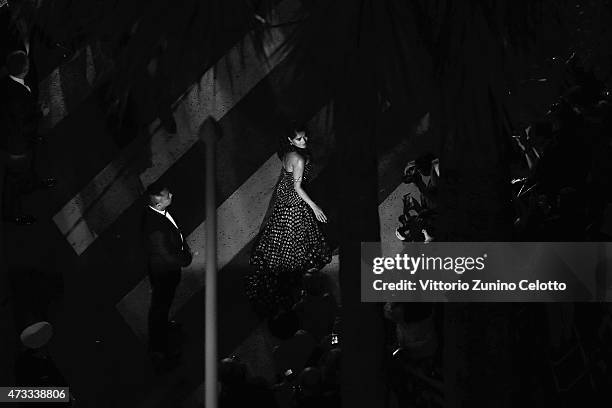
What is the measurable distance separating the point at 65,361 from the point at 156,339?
636 millimetres

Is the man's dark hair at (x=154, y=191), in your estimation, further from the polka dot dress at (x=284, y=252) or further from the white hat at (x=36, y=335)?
the white hat at (x=36, y=335)

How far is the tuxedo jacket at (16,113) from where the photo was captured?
902 centimetres

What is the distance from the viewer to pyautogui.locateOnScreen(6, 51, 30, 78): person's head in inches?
352

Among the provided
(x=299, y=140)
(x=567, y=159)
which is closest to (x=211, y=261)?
(x=567, y=159)

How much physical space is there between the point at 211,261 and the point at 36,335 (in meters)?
4.10

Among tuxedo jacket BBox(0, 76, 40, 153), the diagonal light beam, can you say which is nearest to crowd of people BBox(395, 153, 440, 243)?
the diagonal light beam

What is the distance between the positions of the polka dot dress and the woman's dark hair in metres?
0.11

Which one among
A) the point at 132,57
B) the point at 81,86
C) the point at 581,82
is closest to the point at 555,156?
the point at 581,82

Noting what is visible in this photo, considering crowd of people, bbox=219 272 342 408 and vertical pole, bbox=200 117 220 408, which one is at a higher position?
crowd of people, bbox=219 272 342 408

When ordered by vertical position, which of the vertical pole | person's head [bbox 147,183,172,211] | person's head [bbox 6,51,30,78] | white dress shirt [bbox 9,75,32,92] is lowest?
the vertical pole

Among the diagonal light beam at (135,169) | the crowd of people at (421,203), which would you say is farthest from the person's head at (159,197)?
the crowd of people at (421,203)

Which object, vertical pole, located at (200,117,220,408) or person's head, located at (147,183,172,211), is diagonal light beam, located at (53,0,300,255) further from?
vertical pole, located at (200,117,220,408)

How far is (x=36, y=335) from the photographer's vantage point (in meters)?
8.97

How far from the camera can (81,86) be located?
30.7ft
